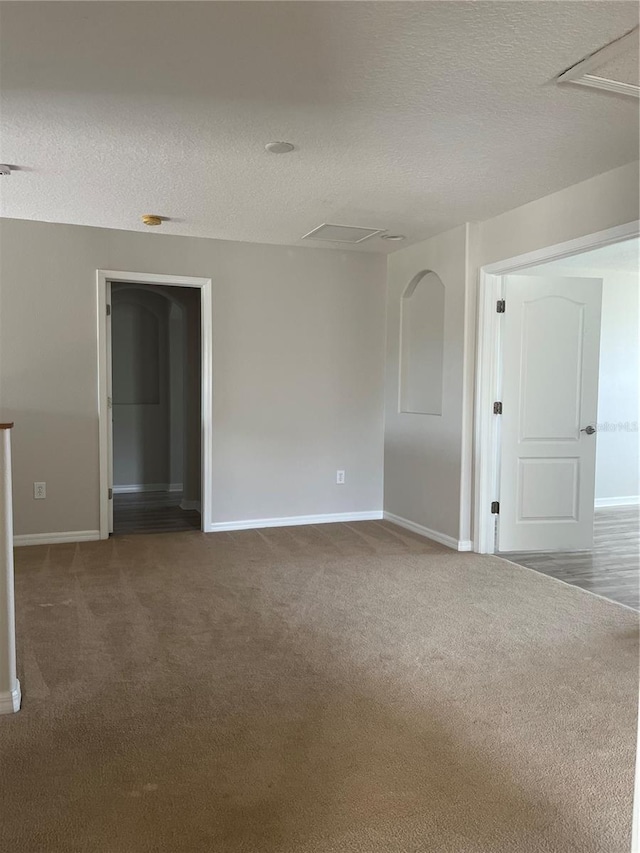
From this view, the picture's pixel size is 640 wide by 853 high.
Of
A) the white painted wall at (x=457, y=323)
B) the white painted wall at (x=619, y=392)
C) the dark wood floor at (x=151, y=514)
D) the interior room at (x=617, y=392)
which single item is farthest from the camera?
the white painted wall at (x=619, y=392)

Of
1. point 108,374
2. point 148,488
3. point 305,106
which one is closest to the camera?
point 305,106

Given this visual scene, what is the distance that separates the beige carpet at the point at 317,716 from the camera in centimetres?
175

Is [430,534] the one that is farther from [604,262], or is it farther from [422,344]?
[604,262]

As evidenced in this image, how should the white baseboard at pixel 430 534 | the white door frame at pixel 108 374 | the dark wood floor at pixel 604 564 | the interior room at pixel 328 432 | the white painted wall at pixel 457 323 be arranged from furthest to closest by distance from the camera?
the white door frame at pixel 108 374 < the white baseboard at pixel 430 534 < the dark wood floor at pixel 604 564 < the white painted wall at pixel 457 323 < the interior room at pixel 328 432

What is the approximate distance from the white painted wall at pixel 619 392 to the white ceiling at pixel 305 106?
3078 mm

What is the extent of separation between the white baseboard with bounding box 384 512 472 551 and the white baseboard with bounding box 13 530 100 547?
2.45m

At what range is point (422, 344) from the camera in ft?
17.6

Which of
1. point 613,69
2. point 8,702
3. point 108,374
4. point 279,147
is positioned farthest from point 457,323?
point 8,702

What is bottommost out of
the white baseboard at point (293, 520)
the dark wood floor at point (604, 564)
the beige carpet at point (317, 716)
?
the dark wood floor at point (604, 564)

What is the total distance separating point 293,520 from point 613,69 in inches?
159

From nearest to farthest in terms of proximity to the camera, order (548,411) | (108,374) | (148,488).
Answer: (548,411)
(108,374)
(148,488)

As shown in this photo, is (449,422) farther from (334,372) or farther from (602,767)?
(602,767)

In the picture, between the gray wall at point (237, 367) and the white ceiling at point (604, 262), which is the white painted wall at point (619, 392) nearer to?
the white ceiling at point (604, 262)

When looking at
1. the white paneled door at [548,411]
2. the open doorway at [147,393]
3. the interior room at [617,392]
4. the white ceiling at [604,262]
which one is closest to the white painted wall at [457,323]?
the white paneled door at [548,411]
